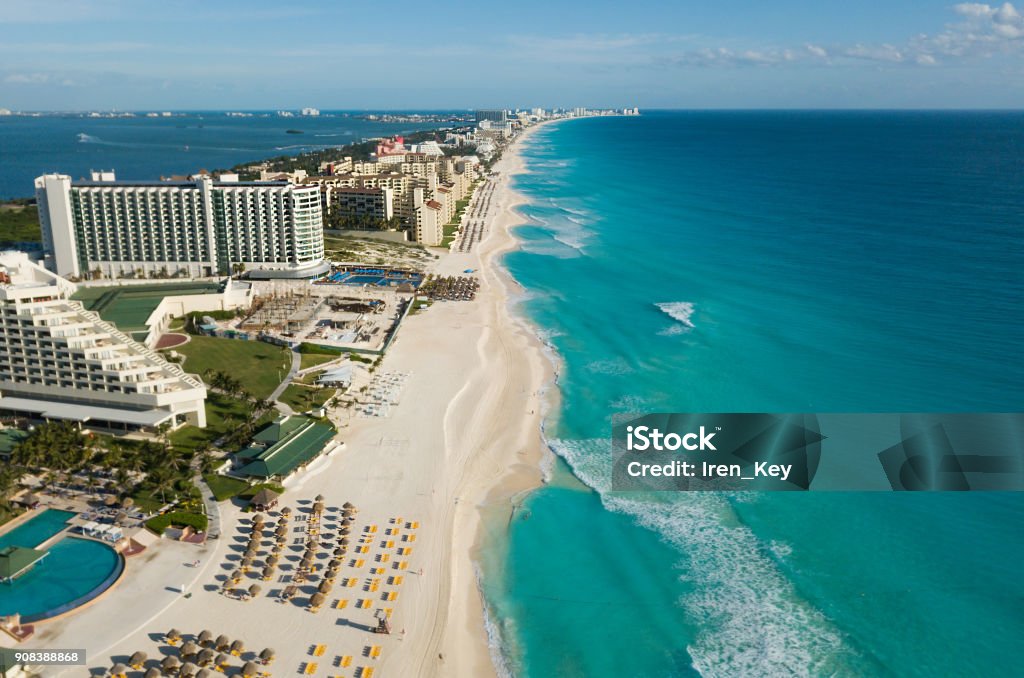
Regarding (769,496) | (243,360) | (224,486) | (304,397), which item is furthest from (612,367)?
(224,486)

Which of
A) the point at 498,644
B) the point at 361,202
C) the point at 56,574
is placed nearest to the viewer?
the point at 498,644

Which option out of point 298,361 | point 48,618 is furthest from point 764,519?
point 298,361

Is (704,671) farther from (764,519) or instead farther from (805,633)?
(764,519)

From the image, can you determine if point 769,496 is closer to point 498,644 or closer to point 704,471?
point 704,471

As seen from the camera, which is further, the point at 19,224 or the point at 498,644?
the point at 19,224

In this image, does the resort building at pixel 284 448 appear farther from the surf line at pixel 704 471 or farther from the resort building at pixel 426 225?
the resort building at pixel 426 225

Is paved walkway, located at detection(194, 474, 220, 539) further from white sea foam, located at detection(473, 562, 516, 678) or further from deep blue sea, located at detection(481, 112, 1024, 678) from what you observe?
deep blue sea, located at detection(481, 112, 1024, 678)
